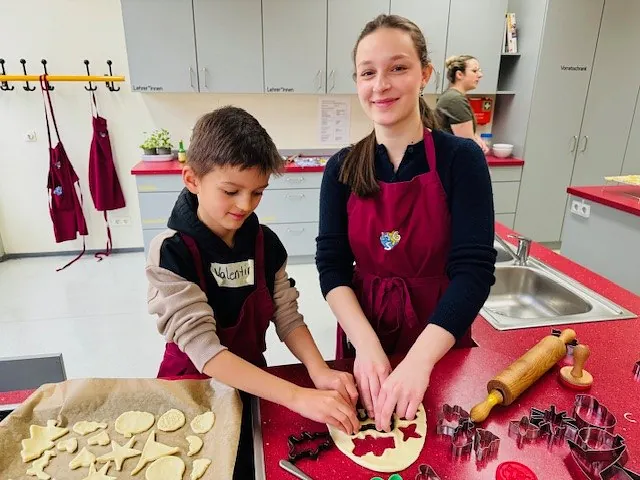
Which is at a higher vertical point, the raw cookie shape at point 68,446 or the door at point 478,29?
the door at point 478,29

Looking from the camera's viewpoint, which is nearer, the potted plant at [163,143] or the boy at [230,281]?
the boy at [230,281]

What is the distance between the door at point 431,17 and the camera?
3172 millimetres

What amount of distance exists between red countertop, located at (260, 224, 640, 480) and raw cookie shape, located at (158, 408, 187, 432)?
0.46 ft

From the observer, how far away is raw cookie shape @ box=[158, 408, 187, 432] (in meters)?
0.75

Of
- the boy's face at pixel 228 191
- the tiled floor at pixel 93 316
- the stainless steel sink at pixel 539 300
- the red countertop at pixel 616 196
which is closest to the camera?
the boy's face at pixel 228 191

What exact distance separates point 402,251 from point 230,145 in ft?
1.50

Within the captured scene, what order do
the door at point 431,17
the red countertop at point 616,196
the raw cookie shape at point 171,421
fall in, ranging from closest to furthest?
the raw cookie shape at point 171,421, the red countertop at point 616,196, the door at point 431,17

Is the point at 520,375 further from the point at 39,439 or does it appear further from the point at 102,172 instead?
the point at 102,172

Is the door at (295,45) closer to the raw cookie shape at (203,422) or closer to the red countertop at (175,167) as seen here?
the red countertop at (175,167)

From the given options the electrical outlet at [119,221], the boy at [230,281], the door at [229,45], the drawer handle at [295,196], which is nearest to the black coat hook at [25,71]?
the electrical outlet at [119,221]

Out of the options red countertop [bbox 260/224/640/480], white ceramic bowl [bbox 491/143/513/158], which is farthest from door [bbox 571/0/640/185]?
red countertop [bbox 260/224/640/480]

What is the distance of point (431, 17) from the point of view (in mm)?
3219

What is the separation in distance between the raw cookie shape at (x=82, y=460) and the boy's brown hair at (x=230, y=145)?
0.52 metres

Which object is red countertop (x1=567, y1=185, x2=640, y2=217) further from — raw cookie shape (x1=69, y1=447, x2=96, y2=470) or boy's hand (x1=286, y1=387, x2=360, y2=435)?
raw cookie shape (x1=69, y1=447, x2=96, y2=470)
